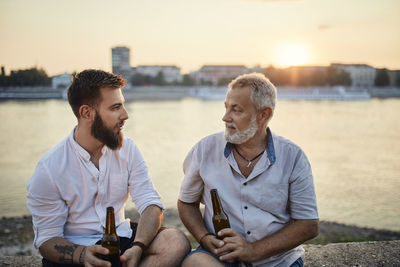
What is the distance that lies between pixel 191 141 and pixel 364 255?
1313cm

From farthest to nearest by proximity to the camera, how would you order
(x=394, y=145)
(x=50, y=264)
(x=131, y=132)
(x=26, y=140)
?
1. (x=131, y=132)
2. (x=26, y=140)
3. (x=394, y=145)
4. (x=50, y=264)

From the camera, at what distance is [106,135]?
1.83 m

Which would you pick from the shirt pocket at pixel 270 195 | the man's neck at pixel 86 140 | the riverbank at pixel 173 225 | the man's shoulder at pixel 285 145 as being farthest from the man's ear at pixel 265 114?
the riverbank at pixel 173 225

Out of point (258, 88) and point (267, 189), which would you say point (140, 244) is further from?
point (258, 88)

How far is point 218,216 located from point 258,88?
663 millimetres

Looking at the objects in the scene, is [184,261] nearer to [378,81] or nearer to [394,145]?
[394,145]

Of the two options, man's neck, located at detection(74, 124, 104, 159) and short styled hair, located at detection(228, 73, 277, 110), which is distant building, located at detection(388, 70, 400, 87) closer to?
short styled hair, located at detection(228, 73, 277, 110)

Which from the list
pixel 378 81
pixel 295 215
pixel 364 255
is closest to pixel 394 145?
pixel 364 255

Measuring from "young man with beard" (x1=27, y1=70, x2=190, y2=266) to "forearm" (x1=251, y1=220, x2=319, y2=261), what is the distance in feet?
1.20

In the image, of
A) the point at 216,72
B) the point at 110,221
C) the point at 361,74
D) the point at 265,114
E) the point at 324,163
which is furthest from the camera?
the point at 216,72

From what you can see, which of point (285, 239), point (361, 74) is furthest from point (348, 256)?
point (361, 74)

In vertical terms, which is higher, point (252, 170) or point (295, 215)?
point (252, 170)

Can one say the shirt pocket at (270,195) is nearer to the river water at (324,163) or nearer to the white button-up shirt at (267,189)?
the white button-up shirt at (267,189)

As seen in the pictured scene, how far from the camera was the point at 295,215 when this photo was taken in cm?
181
